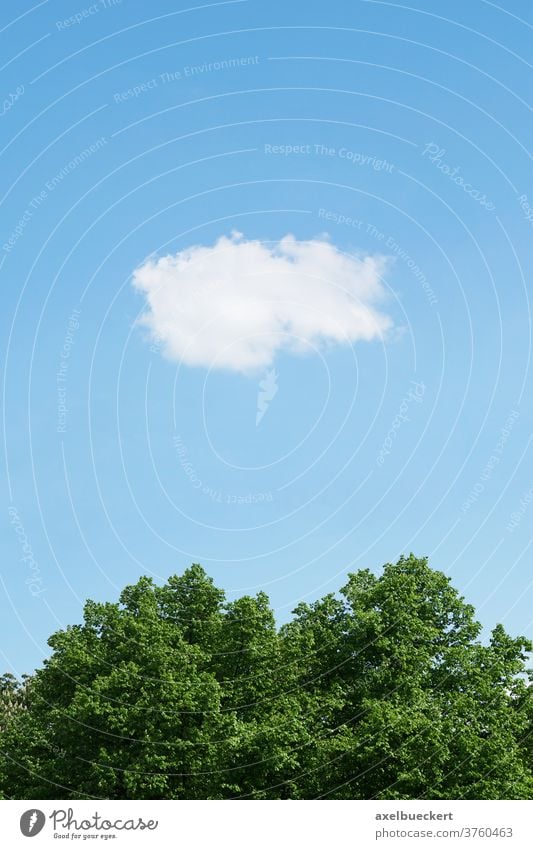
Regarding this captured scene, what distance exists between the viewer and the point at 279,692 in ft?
151

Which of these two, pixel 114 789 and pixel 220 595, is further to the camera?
pixel 220 595

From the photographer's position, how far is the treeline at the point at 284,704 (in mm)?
41094

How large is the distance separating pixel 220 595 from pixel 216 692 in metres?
8.66
